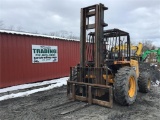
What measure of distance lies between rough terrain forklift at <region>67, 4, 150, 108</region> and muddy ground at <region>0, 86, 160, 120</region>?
34cm

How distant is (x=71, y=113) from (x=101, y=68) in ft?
6.27

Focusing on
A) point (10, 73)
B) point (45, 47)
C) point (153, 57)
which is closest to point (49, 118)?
point (10, 73)

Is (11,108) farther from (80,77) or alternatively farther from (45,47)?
(45,47)

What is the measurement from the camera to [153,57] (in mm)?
26375

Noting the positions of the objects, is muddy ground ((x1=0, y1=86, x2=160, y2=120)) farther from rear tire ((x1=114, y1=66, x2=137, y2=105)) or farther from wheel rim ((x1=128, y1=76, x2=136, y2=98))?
wheel rim ((x1=128, y1=76, x2=136, y2=98))

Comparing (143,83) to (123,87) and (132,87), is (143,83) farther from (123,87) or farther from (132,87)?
(123,87)

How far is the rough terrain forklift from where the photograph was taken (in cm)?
746

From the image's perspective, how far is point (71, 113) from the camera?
686 cm

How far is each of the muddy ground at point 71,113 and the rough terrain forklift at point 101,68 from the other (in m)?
0.34

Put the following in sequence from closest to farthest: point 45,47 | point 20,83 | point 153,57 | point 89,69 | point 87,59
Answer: point 89,69 → point 87,59 → point 20,83 → point 45,47 → point 153,57

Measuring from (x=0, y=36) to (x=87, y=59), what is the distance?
17.6 ft

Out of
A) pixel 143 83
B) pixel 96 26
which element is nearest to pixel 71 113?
pixel 96 26

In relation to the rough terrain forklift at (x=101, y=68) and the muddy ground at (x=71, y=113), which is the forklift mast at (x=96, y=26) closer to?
the rough terrain forklift at (x=101, y=68)

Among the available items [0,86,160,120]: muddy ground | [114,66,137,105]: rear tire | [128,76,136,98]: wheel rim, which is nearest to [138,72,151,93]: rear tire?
[0,86,160,120]: muddy ground
